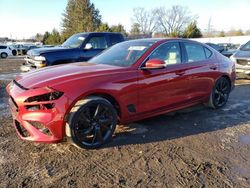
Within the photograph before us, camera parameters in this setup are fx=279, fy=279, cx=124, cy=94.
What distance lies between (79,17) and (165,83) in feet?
192

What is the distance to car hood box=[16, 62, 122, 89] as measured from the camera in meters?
3.80

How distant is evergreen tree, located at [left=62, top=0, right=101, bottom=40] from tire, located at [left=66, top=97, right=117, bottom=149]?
53.6 metres

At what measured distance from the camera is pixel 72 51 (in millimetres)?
8742

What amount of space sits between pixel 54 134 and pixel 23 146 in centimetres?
75

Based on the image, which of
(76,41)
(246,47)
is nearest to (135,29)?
(246,47)

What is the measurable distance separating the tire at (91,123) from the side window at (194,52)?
2.15 meters

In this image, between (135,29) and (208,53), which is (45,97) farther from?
(135,29)

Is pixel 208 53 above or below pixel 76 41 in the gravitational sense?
below

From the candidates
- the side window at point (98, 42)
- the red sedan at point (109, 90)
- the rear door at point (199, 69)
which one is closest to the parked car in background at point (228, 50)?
the side window at point (98, 42)

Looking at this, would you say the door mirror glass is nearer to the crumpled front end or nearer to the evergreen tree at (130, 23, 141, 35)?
the crumpled front end

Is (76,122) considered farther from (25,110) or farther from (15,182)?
(15,182)

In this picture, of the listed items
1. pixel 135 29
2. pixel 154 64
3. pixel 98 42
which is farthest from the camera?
pixel 135 29

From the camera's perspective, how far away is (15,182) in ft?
10.3

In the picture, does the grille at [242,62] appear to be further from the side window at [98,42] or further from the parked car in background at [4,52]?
the parked car in background at [4,52]
